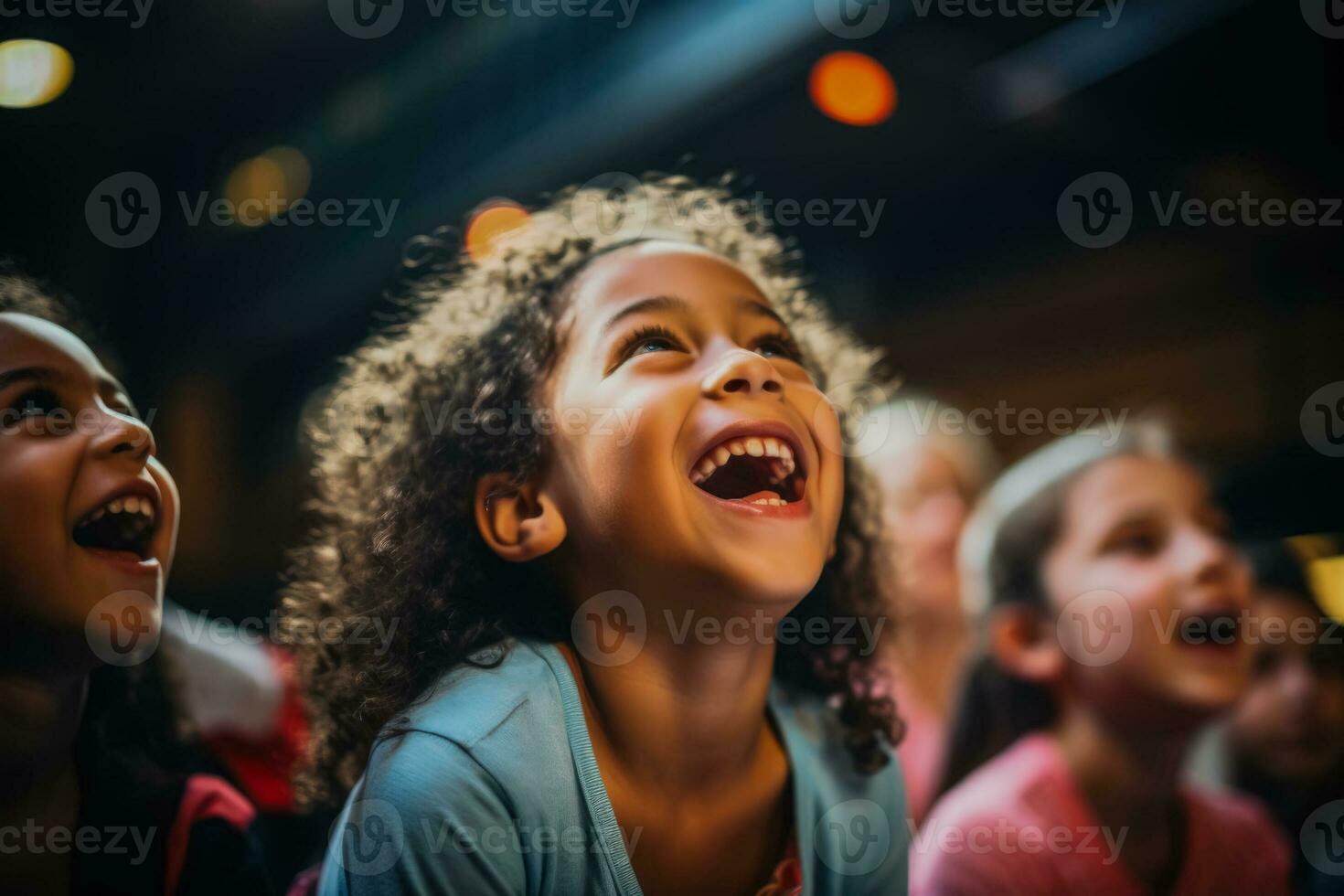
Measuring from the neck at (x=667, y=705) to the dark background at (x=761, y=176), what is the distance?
384mm

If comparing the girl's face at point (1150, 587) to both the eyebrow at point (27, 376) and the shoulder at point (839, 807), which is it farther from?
the eyebrow at point (27, 376)

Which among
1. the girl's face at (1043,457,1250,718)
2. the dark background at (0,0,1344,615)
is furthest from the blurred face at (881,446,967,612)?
the girl's face at (1043,457,1250,718)

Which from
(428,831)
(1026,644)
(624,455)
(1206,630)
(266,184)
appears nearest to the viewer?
(428,831)

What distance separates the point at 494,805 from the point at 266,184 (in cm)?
69

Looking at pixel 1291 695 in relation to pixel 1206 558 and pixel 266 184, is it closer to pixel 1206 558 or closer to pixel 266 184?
pixel 1206 558

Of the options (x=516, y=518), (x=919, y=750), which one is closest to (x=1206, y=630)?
(x=919, y=750)

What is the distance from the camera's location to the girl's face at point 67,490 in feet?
2.68

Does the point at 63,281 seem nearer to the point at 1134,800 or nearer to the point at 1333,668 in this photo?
the point at 1134,800

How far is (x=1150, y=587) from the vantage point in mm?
1250

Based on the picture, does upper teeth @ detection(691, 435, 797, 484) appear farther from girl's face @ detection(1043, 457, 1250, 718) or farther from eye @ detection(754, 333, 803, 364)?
girl's face @ detection(1043, 457, 1250, 718)

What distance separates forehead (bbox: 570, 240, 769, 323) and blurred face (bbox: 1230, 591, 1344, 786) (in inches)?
43.0

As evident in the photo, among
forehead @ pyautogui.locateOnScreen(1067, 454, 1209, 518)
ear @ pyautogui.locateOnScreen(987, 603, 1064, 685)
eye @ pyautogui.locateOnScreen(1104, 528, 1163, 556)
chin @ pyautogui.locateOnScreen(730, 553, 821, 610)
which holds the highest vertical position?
forehead @ pyautogui.locateOnScreen(1067, 454, 1209, 518)

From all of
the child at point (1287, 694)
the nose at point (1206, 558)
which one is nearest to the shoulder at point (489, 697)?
the nose at point (1206, 558)

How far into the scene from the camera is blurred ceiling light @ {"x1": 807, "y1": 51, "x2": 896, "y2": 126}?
4.37ft
